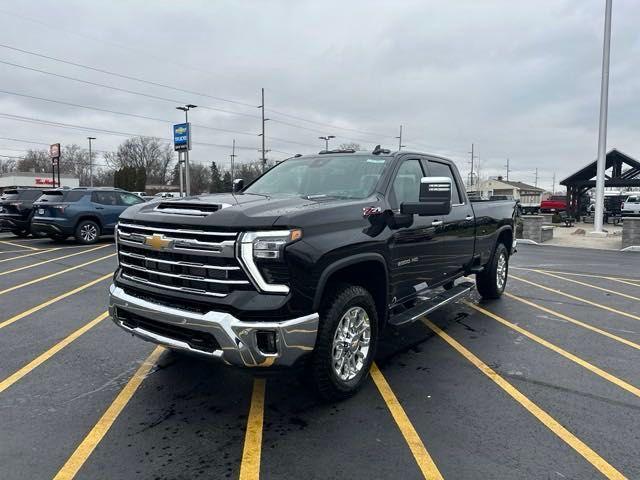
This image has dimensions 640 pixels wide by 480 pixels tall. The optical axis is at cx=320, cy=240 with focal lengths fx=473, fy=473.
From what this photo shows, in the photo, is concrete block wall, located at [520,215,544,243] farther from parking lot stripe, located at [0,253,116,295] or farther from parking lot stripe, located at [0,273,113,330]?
parking lot stripe, located at [0,273,113,330]

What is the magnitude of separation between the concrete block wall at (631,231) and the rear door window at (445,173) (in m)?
13.1

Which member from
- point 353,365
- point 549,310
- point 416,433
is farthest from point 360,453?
point 549,310

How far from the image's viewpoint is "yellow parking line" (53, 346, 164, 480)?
2.81 m

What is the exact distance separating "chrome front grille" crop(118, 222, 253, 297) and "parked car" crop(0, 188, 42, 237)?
46.5ft

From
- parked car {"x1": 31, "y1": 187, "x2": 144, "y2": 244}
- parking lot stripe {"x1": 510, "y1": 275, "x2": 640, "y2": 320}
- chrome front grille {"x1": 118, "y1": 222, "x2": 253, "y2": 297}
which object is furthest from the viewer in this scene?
parked car {"x1": 31, "y1": 187, "x2": 144, "y2": 244}

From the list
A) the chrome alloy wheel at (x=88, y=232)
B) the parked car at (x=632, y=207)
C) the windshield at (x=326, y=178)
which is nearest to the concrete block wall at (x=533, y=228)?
the windshield at (x=326, y=178)

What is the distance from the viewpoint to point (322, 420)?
341 cm

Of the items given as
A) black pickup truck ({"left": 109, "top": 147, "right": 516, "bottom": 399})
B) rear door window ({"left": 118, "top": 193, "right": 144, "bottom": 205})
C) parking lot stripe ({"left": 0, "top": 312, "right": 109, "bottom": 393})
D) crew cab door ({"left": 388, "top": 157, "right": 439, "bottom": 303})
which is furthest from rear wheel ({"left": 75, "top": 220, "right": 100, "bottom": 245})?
crew cab door ({"left": 388, "top": 157, "right": 439, "bottom": 303})

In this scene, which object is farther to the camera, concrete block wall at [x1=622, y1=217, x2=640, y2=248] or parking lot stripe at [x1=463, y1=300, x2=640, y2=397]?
concrete block wall at [x1=622, y1=217, x2=640, y2=248]

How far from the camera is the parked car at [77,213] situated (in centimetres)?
1363

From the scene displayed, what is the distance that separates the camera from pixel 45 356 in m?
4.63

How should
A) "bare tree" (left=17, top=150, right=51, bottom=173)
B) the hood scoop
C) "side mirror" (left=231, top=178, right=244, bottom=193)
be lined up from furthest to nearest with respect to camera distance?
"bare tree" (left=17, top=150, right=51, bottom=173) → "side mirror" (left=231, top=178, right=244, bottom=193) → the hood scoop

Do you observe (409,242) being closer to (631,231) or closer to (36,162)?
(631,231)

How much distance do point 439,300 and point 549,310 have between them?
8.43 feet
